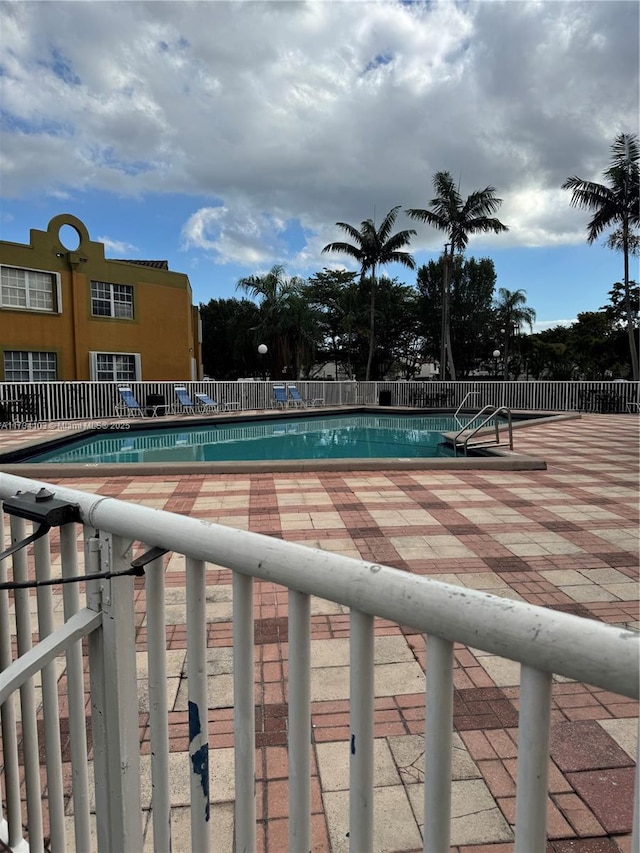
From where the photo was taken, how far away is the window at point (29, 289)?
56.6 feet

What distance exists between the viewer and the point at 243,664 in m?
0.95

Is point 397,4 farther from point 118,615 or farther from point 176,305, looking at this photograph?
point 176,305

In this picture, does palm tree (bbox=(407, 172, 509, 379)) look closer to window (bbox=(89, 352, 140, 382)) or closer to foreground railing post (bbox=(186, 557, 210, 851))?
window (bbox=(89, 352, 140, 382))

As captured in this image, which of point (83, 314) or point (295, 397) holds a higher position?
point (83, 314)

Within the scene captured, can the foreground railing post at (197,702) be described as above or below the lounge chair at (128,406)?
below

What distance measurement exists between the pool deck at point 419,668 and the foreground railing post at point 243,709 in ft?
2.27

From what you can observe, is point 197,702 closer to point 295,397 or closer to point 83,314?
point 83,314

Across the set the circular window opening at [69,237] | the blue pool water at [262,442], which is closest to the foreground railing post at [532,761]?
the blue pool water at [262,442]

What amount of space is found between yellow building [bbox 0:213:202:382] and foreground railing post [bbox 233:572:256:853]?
19.4 meters

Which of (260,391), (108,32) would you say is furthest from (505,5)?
(260,391)


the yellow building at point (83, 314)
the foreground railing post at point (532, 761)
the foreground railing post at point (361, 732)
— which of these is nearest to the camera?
the foreground railing post at point (532, 761)

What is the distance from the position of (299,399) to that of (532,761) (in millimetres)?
20636

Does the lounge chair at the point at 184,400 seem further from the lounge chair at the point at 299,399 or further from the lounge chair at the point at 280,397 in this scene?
the lounge chair at the point at 299,399

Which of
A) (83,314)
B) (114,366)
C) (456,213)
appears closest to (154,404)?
(114,366)
